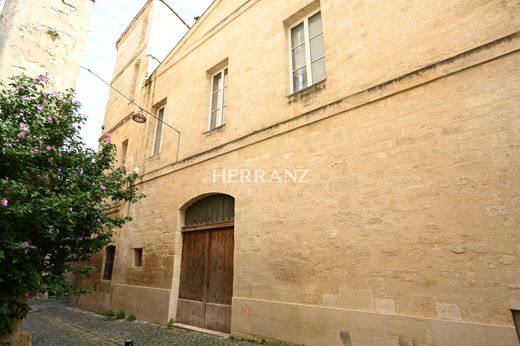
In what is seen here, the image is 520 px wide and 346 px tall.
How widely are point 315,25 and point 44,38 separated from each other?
13.9 feet

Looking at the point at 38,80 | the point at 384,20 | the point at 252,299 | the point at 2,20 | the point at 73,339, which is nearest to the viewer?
the point at 38,80

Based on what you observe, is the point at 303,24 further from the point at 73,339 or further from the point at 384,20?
the point at 73,339

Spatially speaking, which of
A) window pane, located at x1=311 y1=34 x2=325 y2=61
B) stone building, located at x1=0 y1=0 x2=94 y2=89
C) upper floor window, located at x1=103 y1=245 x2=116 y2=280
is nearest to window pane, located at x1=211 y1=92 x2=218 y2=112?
window pane, located at x1=311 y1=34 x2=325 y2=61

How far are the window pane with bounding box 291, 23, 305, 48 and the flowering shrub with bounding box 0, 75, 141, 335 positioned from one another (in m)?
3.95

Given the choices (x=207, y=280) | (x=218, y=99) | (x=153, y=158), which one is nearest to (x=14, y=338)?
(x=207, y=280)

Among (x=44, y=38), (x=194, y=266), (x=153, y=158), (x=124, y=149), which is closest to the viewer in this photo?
(x=44, y=38)

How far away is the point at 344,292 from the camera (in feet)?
11.8

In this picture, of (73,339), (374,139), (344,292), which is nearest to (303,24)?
(374,139)

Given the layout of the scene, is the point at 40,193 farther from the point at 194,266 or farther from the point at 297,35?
the point at 297,35

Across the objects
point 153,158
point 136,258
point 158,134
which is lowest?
point 136,258

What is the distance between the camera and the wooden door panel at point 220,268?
17.0ft

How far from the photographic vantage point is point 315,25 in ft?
17.3

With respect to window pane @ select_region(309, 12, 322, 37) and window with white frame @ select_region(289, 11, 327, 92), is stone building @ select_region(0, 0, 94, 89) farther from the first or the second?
window pane @ select_region(309, 12, 322, 37)

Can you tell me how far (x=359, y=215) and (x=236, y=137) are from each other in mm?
2954
